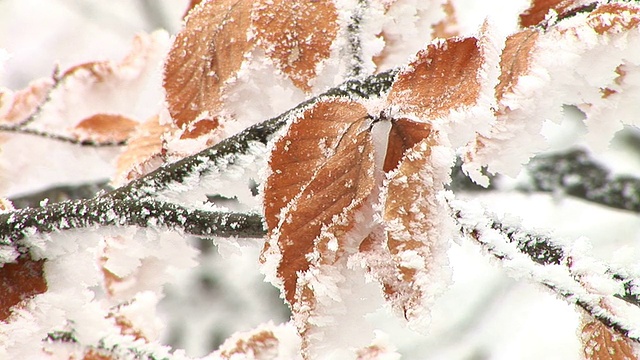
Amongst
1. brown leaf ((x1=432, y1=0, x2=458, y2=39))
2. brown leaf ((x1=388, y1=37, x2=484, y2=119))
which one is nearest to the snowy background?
brown leaf ((x1=432, y1=0, x2=458, y2=39))

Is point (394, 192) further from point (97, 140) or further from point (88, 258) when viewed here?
point (97, 140)

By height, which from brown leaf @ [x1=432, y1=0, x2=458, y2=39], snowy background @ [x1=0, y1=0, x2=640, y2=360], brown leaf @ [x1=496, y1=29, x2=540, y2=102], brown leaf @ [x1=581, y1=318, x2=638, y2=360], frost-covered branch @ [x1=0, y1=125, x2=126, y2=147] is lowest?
brown leaf @ [x1=581, y1=318, x2=638, y2=360]

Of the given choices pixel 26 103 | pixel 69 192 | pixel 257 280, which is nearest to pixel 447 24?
pixel 26 103

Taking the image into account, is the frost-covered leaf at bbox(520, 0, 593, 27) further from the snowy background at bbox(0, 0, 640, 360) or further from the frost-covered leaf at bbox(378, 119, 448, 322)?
the snowy background at bbox(0, 0, 640, 360)

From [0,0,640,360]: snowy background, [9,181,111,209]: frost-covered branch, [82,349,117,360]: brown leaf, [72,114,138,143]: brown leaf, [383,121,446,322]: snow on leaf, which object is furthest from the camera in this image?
[0,0,640,360]: snowy background

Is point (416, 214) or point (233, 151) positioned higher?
point (233, 151)

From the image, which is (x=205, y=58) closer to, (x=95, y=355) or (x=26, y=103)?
(x=95, y=355)

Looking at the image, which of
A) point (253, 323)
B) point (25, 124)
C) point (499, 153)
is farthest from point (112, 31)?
point (499, 153)
